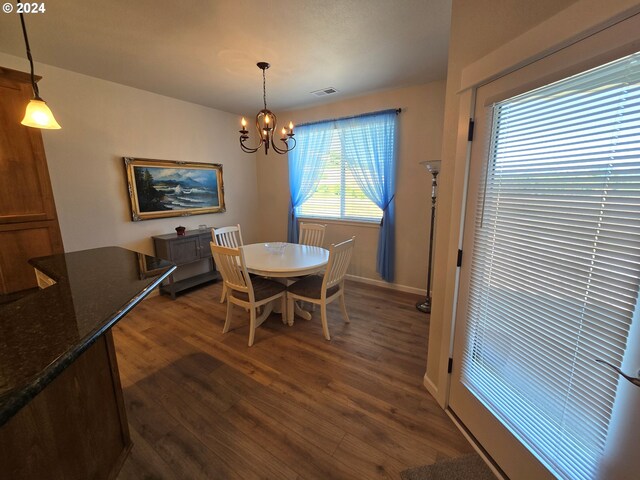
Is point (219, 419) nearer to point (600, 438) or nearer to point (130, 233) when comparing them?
point (600, 438)

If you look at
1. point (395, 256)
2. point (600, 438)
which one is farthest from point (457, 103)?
point (395, 256)

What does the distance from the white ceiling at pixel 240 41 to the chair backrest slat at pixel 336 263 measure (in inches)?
70.7

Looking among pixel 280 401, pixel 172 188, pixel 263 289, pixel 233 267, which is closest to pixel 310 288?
pixel 263 289

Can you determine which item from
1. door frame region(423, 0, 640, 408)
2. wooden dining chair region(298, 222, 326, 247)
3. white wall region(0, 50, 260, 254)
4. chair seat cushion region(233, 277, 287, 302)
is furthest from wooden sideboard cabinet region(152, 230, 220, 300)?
door frame region(423, 0, 640, 408)

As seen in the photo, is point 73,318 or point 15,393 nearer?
point 15,393

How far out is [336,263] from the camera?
8.29ft

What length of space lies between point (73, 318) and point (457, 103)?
2127 millimetres

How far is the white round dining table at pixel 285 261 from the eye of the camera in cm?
250

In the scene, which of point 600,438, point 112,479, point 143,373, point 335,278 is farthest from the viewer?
point 335,278

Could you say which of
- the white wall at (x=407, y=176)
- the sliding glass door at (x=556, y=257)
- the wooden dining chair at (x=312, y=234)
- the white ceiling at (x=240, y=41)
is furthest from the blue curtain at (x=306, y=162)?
the sliding glass door at (x=556, y=257)

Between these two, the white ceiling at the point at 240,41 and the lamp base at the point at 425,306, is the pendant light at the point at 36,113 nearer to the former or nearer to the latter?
the white ceiling at the point at 240,41

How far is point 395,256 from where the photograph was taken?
148 inches

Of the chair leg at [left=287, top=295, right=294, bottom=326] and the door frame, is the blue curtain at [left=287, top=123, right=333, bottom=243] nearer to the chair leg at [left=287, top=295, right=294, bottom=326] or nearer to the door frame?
the chair leg at [left=287, top=295, right=294, bottom=326]

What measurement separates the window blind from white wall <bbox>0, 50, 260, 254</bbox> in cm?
388
